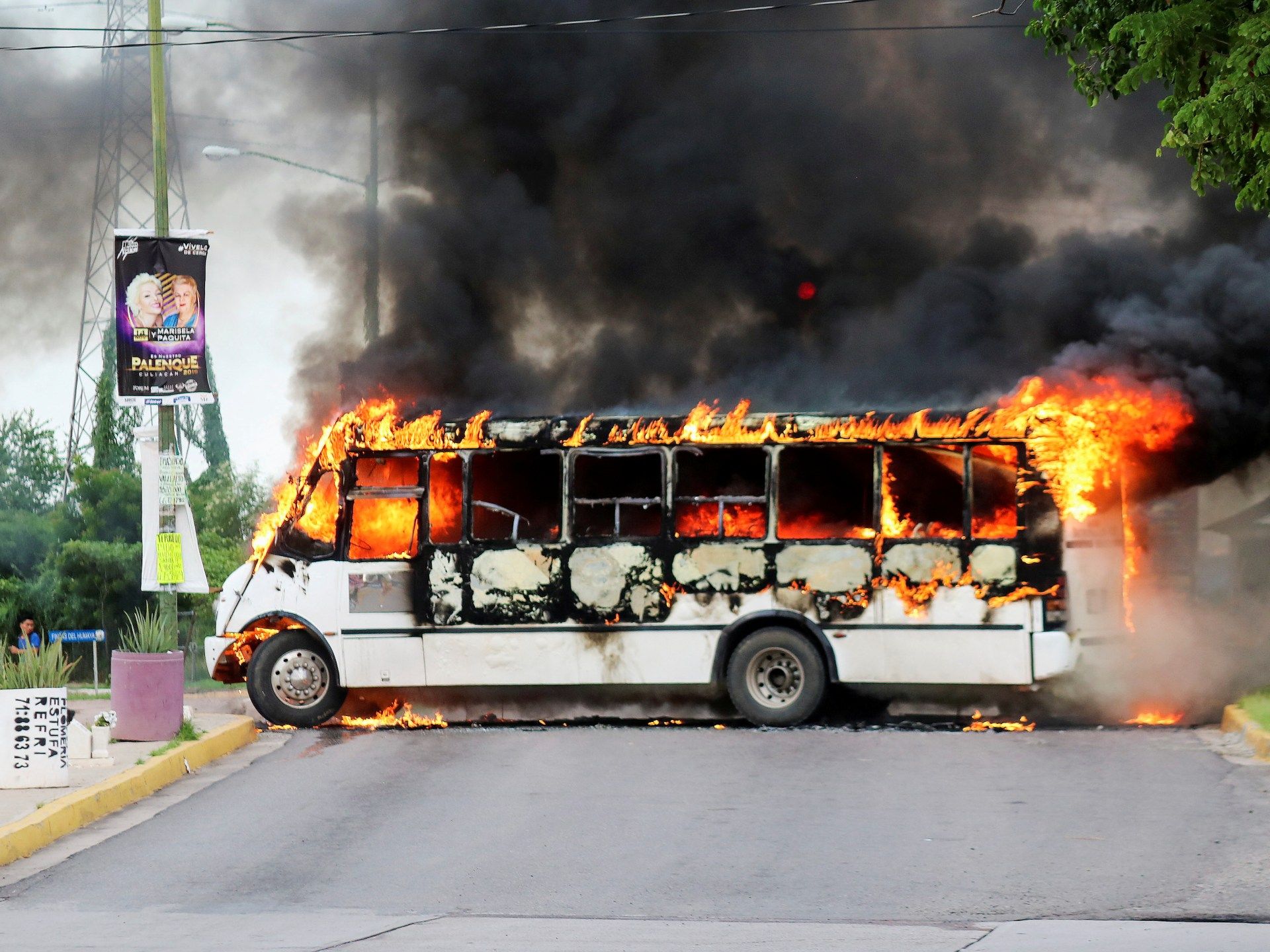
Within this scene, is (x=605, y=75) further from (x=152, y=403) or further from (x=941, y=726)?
(x=941, y=726)

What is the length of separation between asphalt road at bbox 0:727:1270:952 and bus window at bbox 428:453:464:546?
2.08 m

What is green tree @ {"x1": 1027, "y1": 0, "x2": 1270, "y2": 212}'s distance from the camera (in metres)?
8.30

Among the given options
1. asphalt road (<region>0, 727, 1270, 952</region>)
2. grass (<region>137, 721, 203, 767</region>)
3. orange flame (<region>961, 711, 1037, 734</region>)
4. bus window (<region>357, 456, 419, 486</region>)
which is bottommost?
asphalt road (<region>0, 727, 1270, 952</region>)

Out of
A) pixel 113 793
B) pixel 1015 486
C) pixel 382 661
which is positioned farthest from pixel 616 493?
pixel 113 793

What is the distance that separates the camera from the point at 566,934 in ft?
20.4

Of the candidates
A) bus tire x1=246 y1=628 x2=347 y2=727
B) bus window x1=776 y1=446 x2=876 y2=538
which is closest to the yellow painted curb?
bus tire x1=246 y1=628 x2=347 y2=727

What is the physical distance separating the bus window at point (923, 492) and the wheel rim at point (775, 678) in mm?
1249

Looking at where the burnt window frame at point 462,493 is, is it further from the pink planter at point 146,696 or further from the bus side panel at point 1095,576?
the bus side panel at point 1095,576

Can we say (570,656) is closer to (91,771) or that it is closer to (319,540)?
(319,540)

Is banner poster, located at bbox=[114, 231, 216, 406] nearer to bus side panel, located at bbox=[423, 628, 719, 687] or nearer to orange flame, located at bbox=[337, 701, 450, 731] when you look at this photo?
bus side panel, located at bbox=[423, 628, 719, 687]

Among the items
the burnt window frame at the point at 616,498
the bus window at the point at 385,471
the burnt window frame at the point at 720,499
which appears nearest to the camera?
the burnt window frame at the point at 720,499

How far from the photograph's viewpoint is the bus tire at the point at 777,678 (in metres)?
12.6

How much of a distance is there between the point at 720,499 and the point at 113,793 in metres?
5.33

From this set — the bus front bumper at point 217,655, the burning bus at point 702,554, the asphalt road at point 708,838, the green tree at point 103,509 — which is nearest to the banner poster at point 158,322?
the burning bus at point 702,554
